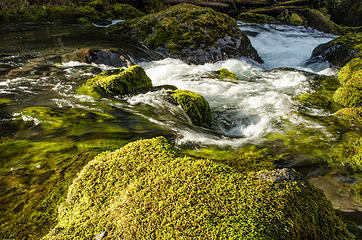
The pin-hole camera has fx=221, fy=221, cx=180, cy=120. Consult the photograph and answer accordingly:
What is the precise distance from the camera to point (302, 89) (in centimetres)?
780

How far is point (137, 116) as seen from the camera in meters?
4.57

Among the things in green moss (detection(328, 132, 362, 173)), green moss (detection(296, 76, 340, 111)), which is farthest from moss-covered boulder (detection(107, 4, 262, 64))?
green moss (detection(328, 132, 362, 173))

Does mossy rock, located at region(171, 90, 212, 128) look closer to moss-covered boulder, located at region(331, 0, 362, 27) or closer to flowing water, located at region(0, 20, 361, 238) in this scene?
flowing water, located at region(0, 20, 361, 238)

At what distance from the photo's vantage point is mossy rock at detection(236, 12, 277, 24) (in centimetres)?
2122

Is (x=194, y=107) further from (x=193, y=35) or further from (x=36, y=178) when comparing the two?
(x=193, y=35)

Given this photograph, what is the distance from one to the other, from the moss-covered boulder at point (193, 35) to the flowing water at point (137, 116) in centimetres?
69

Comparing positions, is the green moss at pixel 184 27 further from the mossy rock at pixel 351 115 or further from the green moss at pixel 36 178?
the green moss at pixel 36 178

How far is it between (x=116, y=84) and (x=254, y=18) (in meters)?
19.9

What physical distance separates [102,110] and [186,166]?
3312 mm

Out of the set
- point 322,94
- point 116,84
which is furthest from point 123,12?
point 322,94

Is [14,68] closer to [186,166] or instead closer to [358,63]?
[186,166]

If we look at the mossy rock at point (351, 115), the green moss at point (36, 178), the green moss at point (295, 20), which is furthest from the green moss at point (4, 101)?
the green moss at point (295, 20)

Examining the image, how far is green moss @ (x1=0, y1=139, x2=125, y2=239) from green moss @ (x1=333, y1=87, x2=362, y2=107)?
6640 mm

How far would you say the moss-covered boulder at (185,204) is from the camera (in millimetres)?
1423
